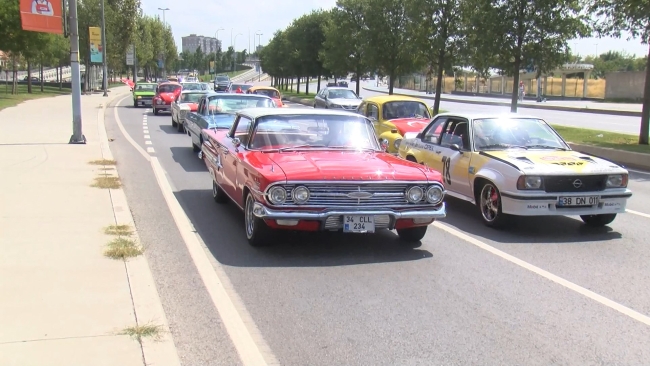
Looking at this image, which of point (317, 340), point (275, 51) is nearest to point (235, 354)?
point (317, 340)

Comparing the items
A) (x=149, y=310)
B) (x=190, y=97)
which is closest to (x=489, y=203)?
(x=149, y=310)

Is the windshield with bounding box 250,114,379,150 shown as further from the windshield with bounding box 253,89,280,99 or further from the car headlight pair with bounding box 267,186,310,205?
the windshield with bounding box 253,89,280,99

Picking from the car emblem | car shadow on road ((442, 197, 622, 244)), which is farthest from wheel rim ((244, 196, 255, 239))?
the car emblem

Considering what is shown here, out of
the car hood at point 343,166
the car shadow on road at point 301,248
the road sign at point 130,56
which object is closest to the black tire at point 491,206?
the car shadow on road at point 301,248

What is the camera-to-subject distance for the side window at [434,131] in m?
10.5

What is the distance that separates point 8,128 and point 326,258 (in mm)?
16682

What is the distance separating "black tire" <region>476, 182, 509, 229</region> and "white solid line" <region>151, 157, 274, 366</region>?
3.69 m

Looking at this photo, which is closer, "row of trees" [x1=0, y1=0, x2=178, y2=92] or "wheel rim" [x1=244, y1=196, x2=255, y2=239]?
"wheel rim" [x1=244, y1=196, x2=255, y2=239]

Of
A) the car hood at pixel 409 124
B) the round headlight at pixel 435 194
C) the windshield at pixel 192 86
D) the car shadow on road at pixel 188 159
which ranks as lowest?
the car shadow on road at pixel 188 159

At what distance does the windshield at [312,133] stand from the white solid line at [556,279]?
1.53m

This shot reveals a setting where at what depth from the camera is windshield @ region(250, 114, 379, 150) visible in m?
8.24

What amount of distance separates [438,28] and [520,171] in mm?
22197

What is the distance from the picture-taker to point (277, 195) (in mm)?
6902

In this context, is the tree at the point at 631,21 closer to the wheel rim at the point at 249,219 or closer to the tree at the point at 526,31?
the tree at the point at 526,31
